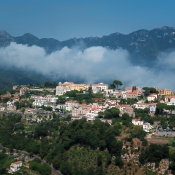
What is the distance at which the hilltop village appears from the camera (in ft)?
46.6

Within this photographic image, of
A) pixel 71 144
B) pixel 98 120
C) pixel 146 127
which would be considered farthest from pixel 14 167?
pixel 146 127

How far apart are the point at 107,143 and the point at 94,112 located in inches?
244

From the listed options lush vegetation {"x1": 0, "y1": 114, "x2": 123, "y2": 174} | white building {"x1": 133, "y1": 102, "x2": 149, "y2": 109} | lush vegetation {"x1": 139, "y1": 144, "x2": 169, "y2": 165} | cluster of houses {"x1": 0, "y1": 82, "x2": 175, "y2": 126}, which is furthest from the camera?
white building {"x1": 133, "y1": 102, "x2": 149, "y2": 109}

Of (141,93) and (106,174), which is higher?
(141,93)

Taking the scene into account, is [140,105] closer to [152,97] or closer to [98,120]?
[152,97]

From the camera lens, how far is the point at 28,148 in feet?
54.3

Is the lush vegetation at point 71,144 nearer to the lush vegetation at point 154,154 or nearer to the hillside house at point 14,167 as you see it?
the hillside house at point 14,167

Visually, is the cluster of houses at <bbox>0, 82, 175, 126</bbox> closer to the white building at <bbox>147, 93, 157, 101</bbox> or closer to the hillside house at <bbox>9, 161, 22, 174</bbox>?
the white building at <bbox>147, 93, 157, 101</bbox>

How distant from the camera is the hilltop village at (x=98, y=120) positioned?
14.2 metres

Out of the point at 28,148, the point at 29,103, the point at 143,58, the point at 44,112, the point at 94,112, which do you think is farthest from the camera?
the point at 143,58

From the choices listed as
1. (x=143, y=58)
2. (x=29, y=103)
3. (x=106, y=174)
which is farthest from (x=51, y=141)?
(x=143, y=58)

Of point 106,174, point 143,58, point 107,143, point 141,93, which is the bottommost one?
point 106,174

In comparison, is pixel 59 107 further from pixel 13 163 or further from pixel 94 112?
pixel 13 163

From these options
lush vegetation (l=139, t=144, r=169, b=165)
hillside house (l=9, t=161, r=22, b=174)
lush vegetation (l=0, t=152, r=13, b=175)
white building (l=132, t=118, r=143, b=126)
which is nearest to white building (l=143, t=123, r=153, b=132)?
white building (l=132, t=118, r=143, b=126)
